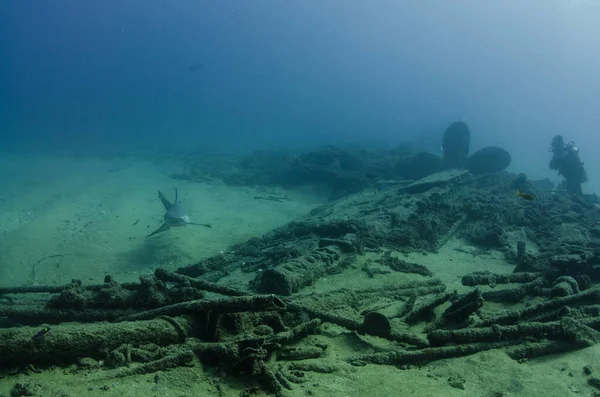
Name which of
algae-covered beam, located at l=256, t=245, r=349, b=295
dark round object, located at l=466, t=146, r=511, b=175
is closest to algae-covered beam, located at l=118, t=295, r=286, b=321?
algae-covered beam, located at l=256, t=245, r=349, b=295

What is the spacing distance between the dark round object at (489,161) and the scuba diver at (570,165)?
2.45 meters

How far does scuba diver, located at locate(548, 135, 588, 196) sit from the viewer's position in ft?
64.1

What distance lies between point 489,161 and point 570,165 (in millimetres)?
3962

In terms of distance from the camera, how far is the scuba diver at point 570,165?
1953 cm

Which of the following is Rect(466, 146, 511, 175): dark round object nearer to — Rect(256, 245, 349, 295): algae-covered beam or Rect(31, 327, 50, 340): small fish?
Rect(256, 245, 349, 295): algae-covered beam

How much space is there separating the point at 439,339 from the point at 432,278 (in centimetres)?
336

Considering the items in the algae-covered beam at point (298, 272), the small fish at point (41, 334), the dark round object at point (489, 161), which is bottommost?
the algae-covered beam at point (298, 272)

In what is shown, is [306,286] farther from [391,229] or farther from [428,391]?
[391,229]

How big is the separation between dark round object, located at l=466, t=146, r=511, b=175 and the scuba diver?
8.02 feet

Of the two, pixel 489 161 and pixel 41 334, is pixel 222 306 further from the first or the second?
pixel 489 161

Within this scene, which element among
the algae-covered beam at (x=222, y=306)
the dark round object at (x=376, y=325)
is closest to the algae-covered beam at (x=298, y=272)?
the dark round object at (x=376, y=325)

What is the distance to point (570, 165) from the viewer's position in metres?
19.6

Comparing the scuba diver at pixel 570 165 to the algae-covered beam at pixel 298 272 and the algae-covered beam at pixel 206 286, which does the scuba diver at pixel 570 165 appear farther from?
the algae-covered beam at pixel 206 286

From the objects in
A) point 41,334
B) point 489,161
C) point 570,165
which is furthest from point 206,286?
point 570,165
